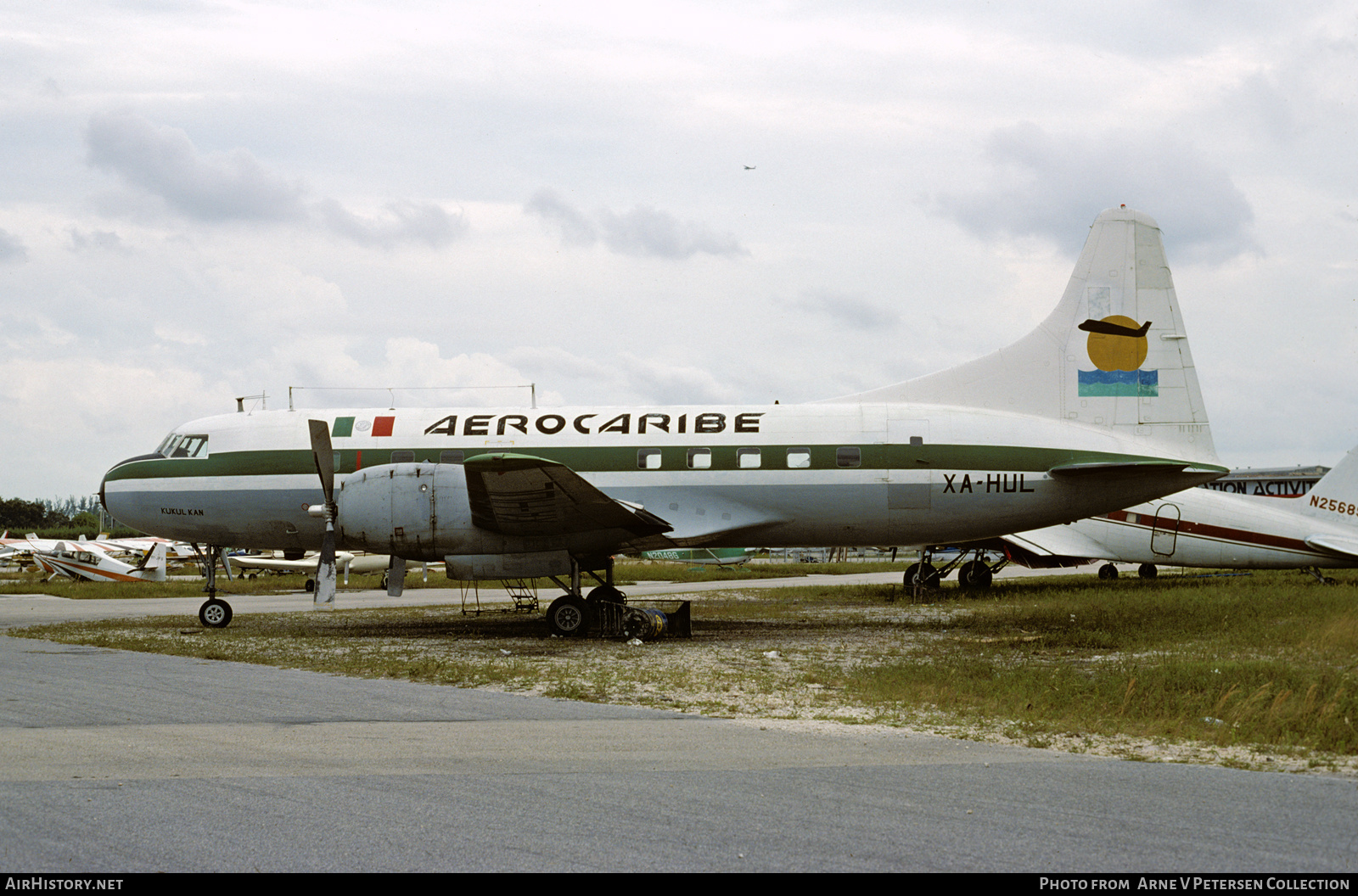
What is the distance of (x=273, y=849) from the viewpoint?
5.75 m

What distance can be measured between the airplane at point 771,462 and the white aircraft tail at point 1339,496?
1445 centimetres

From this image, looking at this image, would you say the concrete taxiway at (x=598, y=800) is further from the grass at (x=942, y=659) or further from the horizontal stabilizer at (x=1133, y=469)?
the horizontal stabilizer at (x=1133, y=469)

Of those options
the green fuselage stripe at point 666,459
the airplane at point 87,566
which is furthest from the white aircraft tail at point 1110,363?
the airplane at point 87,566

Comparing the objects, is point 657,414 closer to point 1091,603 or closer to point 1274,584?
point 1091,603

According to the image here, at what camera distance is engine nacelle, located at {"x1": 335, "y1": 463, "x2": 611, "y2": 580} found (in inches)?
727

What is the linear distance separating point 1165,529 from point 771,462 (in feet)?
57.6

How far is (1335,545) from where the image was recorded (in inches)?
1173

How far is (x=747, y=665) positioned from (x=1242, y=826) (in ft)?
29.5

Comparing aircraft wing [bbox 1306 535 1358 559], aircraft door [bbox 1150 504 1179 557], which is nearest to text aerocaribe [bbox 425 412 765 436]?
aircraft door [bbox 1150 504 1179 557]

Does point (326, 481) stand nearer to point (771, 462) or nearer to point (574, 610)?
point (574, 610)

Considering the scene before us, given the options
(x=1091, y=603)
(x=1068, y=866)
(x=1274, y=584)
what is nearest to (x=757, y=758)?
(x=1068, y=866)

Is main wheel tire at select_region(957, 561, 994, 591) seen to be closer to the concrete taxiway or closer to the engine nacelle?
the engine nacelle

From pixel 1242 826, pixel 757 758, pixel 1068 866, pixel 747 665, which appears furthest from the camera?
pixel 747 665

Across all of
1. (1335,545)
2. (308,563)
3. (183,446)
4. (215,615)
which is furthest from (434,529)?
(308,563)
